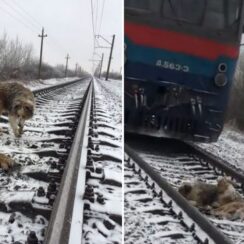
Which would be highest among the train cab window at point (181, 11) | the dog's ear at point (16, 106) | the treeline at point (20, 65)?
the train cab window at point (181, 11)

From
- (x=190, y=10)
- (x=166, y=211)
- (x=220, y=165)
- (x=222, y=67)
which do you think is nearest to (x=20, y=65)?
(x=166, y=211)

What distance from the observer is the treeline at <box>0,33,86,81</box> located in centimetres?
111

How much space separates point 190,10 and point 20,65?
2214 millimetres

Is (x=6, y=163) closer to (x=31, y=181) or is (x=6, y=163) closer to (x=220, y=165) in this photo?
(x=31, y=181)

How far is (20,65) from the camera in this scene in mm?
1232

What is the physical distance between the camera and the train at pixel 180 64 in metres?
2.71

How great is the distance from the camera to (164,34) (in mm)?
2836

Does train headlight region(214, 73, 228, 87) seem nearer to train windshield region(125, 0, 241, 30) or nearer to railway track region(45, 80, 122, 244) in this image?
train windshield region(125, 0, 241, 30)

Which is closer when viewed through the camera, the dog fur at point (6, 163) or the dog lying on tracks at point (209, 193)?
the dog fur at point (6, 163)

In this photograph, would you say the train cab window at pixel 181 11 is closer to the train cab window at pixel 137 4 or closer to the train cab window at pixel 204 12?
the train cab window at pixel 204 12

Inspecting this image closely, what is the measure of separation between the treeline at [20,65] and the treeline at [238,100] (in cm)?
900

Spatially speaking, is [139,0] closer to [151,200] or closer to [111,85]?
[151,200]

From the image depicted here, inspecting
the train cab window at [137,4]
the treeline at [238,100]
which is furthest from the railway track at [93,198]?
the treeline at [238,100]

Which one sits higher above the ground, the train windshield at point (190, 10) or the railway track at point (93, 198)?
the train windshield at point (190, 10)
